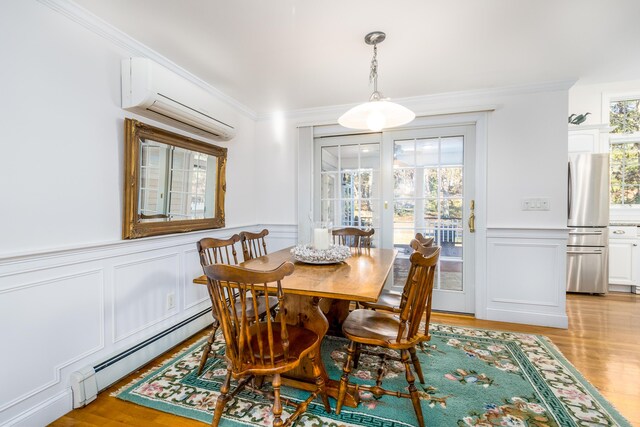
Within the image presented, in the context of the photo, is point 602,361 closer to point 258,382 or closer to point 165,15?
point 258,382

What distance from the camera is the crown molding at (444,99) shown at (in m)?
2.75

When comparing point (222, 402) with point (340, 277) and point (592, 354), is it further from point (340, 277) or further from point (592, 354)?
point (592, 354)

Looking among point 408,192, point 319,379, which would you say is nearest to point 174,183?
point 319,379

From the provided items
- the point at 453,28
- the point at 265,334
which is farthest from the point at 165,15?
the point at 265,334

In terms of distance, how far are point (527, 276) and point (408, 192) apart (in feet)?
4.67

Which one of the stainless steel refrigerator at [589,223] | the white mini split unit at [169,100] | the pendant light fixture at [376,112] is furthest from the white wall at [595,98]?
the white mini split unit at [169,100]

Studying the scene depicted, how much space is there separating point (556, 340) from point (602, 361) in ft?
1.16

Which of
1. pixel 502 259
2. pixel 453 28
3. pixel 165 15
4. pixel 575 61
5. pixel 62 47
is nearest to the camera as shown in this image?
pixel 62 47

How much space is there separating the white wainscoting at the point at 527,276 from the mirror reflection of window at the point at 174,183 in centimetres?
287

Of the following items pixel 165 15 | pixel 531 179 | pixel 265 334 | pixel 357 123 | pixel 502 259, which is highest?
pixel 165 15

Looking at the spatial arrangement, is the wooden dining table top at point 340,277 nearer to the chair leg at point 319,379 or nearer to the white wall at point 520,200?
Result: the chair leg at point 319,379

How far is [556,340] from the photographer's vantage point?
2490 mm

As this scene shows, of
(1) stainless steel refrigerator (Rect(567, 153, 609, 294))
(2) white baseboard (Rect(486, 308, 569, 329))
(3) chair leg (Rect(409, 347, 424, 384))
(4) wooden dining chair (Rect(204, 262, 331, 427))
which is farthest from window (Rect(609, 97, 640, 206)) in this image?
(4) wooden dining chair (Rect(204, 262, 331, 427))

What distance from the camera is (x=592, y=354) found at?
225 cm
